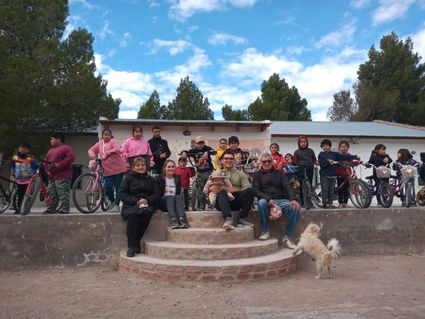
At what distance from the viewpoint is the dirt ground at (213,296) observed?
427 cm

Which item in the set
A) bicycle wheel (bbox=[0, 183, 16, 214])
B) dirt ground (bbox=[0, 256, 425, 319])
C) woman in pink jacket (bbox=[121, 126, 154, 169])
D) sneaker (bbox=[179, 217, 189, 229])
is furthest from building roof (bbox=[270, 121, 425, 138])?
dirt ground (bbox=[0, 256, 425, 319])

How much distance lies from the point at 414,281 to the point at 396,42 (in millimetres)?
35824

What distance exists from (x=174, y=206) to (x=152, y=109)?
27782mm

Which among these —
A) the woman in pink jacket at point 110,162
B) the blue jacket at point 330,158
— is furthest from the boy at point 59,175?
the blue jacket at point 330,158

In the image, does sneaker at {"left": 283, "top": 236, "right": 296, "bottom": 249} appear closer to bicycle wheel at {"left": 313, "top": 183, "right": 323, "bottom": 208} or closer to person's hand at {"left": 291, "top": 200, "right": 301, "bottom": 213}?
person's hand at {"left": 291, "top": 200, "right": 301, "bottom": 213}

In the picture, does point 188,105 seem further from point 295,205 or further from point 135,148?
point 295,205

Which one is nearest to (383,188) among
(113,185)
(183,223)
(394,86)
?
(183,223)

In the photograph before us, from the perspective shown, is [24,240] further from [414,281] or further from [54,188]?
[414,281]

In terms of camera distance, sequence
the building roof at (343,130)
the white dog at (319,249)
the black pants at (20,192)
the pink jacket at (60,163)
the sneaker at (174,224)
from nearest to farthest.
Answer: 1. the white dog at (319,249)
2. the sneaker at (174,224)
3. the pink jacket at (60,163)
4. the black pants at (20,192)
5. the building roof at (343,130)

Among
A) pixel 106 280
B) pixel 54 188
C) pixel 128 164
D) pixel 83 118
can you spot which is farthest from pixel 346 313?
pixel 83 118

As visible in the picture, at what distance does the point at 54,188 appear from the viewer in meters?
7.09

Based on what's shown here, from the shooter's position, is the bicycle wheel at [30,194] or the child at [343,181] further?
the child at [343,181]

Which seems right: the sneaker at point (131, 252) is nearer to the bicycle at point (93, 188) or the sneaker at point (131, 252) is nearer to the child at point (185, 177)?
the bicycle at point (93, 188)

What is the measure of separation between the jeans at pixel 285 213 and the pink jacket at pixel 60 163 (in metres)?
3.42
